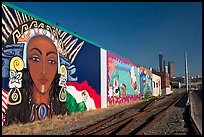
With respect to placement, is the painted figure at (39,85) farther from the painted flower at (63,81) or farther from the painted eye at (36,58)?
the painted flower at (63,81)

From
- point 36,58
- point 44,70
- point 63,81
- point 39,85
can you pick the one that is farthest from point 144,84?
point 36,58

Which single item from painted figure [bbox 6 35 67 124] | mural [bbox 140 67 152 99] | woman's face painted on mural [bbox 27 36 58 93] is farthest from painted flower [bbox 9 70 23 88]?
mural [bbox 140 67 152 99]

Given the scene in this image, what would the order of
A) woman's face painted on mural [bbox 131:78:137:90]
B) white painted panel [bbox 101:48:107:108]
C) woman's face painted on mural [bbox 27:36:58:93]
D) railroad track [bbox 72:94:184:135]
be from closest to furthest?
railroad track [bbox 72:94:184:135] → woman's face painted on mural [bbox 27:36:58:93] → white painted panel [bbox 101:48:107:108] → woman's face painted on mural [bbox 131:78:137:90]

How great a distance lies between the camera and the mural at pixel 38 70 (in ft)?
41.3

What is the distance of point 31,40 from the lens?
14.3 m

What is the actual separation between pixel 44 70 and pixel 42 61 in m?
0.57

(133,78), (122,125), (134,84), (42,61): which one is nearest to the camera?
(122,125)

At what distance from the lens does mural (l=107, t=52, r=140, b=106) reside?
2810cm

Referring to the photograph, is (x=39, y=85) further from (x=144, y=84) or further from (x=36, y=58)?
(x=144, y=84)

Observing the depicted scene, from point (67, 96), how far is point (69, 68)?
2028 millimetres

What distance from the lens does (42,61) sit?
1509 centimetres

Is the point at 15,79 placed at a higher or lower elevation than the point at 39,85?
higher

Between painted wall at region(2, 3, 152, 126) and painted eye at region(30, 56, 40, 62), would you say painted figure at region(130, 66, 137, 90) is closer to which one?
painted wall at region(2, 3, 152, 126)

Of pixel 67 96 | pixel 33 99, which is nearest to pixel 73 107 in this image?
pixel 67 96
